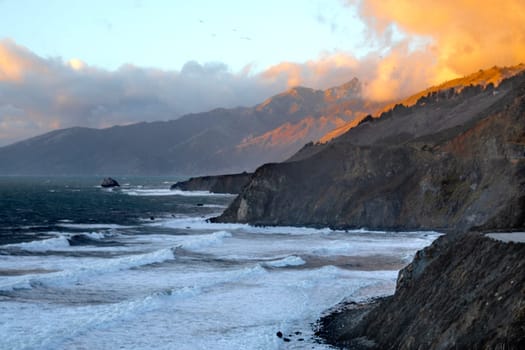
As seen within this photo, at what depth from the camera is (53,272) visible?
41.8m

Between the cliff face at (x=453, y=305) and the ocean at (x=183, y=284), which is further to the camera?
the ocean at (x=183, y=284)

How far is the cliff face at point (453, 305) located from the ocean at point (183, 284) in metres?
2.55

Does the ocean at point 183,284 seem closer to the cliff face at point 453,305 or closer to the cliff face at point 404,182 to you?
the cliff face at point 453,305

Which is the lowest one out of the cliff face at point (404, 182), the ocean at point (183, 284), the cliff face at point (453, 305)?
the ocean at point (183, 284)

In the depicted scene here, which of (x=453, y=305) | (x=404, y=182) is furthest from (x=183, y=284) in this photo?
(x=404, y=182)

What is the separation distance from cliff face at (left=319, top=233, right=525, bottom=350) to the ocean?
8.37 feet

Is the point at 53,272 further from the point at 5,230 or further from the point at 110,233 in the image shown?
the point at 5,230

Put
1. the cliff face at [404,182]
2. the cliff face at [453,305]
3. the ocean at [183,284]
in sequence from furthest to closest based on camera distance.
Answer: the cliff face at [404,182] < the ocean at [183,284] < the cliff face at [453,305]

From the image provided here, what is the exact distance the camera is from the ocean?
26.5 m

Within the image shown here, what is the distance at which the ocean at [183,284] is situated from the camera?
1044 inches

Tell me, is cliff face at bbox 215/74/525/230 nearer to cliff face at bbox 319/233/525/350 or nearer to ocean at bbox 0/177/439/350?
ocean at bbox 0/177/439/350

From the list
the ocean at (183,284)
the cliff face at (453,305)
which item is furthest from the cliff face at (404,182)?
the cliff face at (453,305)

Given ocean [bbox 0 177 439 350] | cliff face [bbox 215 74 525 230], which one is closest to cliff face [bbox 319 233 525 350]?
ocean [bbox 0 177 439 350]

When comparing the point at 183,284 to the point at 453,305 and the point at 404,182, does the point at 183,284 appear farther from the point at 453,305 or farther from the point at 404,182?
the point at 404,182
